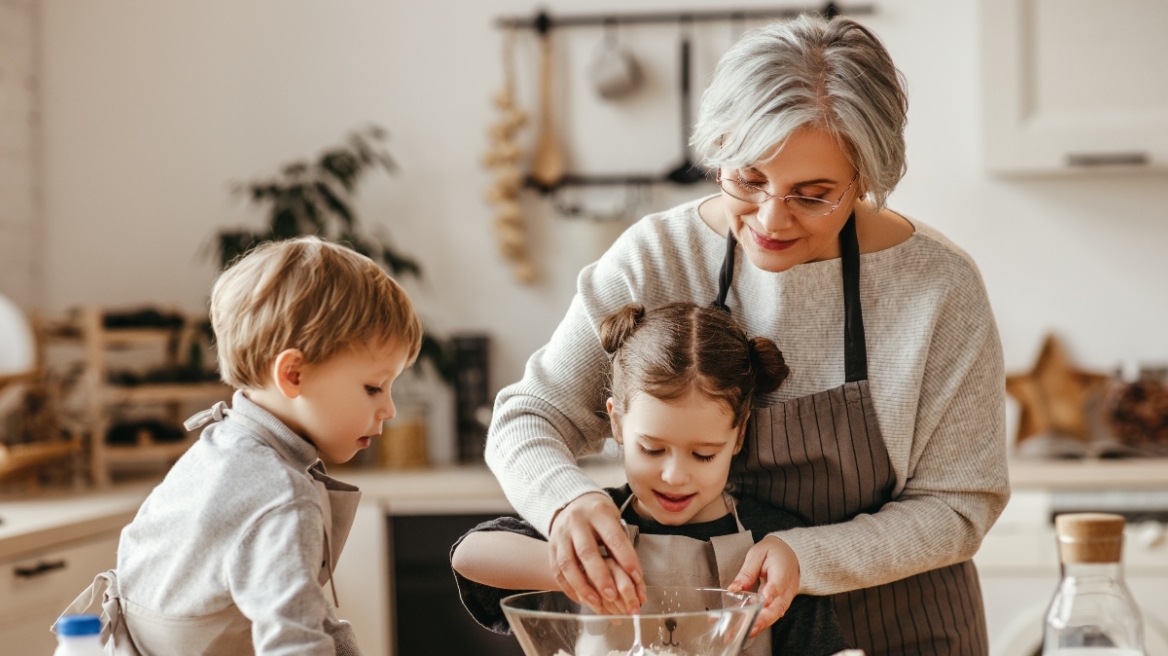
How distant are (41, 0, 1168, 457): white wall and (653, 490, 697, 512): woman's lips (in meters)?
1.85

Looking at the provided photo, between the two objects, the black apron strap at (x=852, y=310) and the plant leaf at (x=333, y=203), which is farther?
the plant leaf at (x=333, y=203)

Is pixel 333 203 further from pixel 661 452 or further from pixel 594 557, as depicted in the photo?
pixel 594 557

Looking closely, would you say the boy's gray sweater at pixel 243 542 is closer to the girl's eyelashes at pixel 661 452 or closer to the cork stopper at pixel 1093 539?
the girl's eyelashes at pixel 661 452

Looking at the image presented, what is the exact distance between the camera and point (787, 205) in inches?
42.9

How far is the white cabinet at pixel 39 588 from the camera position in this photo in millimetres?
1917

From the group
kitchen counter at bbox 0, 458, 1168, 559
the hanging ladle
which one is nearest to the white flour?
kitchen counter at bbox 0, 458, 1168, 559

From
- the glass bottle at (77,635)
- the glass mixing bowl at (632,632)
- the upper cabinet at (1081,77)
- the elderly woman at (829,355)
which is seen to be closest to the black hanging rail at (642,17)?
the upper cabinet at (1081,77)

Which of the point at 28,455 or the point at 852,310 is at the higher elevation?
the point at 852,310

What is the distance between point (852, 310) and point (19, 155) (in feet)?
8.35

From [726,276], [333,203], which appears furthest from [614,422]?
[333,203]

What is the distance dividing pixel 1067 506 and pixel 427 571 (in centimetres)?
137

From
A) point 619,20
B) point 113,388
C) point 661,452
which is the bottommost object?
point 113,388

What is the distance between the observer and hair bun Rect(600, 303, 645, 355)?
3.79 feet

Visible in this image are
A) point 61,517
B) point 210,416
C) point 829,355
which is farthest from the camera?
point 61,517
